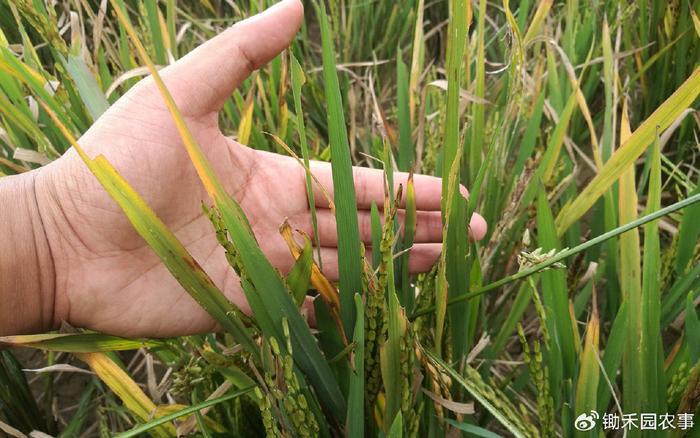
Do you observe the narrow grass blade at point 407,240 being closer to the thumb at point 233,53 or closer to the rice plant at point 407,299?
the rice plant at point 407,299

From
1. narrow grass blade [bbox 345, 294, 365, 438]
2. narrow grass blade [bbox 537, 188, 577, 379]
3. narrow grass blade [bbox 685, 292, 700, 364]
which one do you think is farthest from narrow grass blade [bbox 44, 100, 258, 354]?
narrow grass blade [bbox 685, 292, 700, 364]

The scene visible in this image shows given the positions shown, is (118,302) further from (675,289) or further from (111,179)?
(675,289)

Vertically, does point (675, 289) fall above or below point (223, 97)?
below

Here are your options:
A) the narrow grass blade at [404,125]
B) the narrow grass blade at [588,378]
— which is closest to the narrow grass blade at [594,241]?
the narrow grass blade at [588,378]

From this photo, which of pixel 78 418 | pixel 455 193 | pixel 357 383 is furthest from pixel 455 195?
pixel 78 418

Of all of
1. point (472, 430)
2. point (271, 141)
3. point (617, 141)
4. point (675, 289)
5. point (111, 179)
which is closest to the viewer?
point (111, 179)

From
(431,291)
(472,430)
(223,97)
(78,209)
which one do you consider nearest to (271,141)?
(223,97)

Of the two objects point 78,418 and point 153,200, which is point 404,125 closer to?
point 153,200
